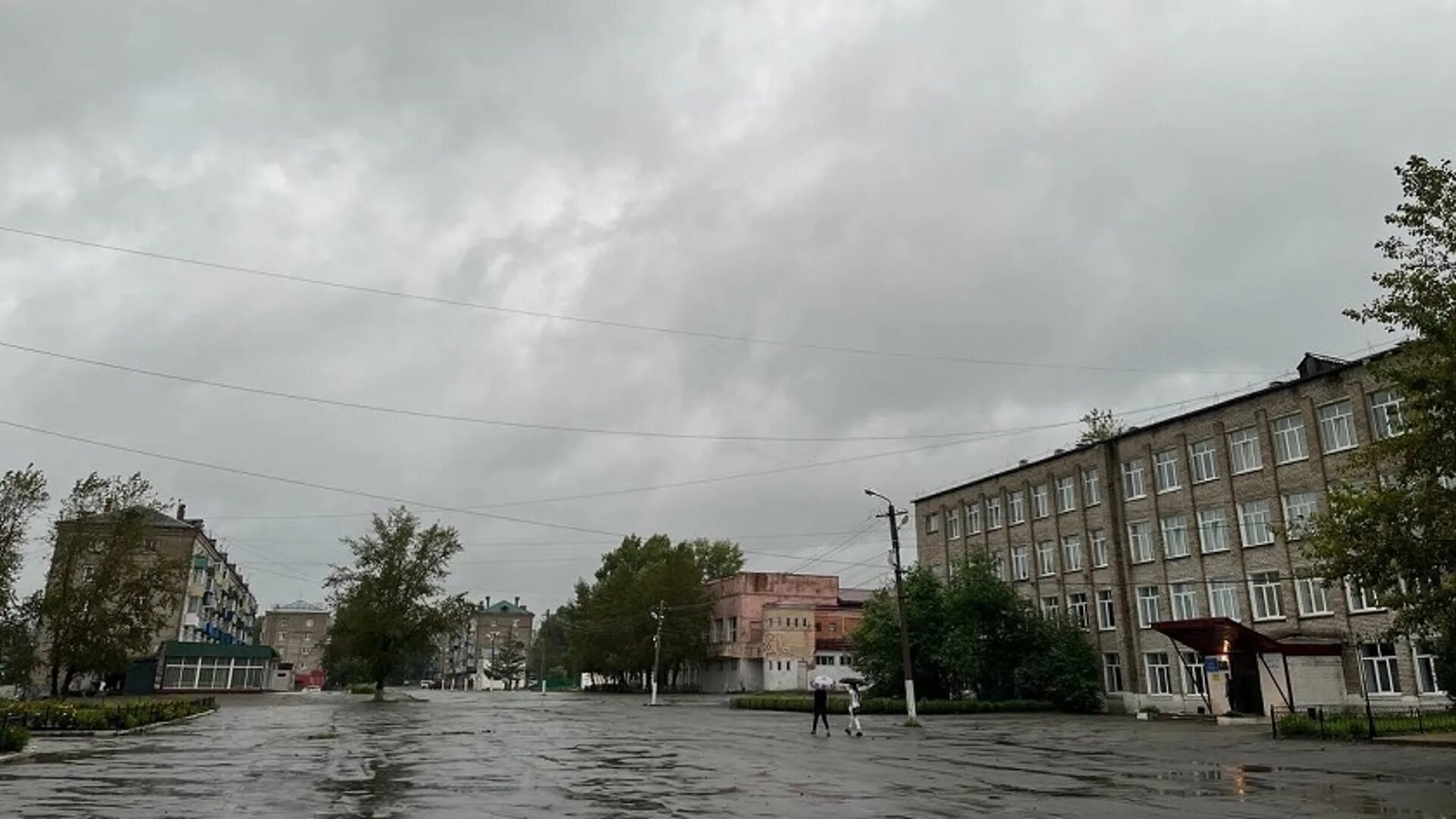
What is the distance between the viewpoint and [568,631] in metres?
114

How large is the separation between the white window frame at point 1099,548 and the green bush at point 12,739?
4688 cm

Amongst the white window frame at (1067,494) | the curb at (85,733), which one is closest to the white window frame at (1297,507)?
the white window frame at (1067,494)

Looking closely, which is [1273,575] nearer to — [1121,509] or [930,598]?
[1121,509]

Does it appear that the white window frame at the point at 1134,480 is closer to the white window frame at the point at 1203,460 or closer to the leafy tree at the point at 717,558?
the white window frame at the point at 1203,460

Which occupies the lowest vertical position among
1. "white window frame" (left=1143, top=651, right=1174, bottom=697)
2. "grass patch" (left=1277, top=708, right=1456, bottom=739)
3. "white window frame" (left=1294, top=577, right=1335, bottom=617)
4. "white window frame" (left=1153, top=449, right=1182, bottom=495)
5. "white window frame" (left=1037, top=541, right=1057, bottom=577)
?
"grass patch" (left=1277, top=708, right=1456, bottom=739)

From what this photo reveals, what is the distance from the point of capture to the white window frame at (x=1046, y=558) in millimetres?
56656

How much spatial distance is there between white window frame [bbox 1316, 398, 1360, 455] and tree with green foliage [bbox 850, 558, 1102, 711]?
17000 millimetres

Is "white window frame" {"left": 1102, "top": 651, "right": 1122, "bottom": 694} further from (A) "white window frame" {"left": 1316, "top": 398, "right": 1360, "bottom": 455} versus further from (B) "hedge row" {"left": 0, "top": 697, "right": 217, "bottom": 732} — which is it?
(B) "hedge row" {"left": 0, "top": 697, "right": 217, "bottom": 732}

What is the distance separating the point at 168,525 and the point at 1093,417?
7790cm

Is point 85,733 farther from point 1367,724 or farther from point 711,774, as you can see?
point 1367,724

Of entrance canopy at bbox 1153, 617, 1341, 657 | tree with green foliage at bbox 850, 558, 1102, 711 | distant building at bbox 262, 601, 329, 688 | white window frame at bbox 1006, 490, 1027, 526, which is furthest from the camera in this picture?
distant building at bbox 262, 601, 329, 688

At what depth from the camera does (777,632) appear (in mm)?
90812

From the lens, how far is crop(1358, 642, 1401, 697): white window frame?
3697cm

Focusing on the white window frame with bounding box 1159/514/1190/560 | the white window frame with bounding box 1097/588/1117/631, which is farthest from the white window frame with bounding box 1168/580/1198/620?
the white window frame with bounding box 1097/588/1117/631
